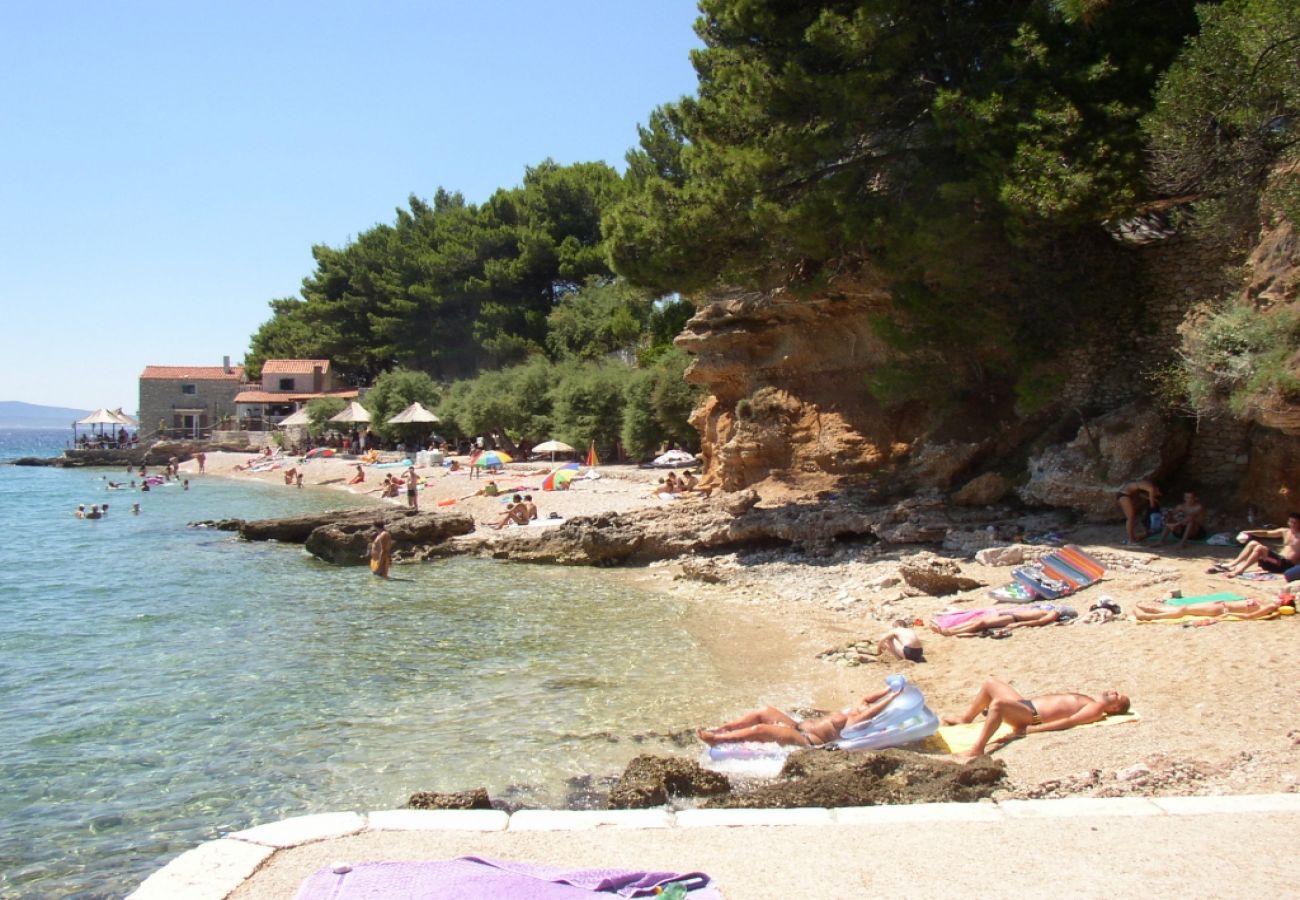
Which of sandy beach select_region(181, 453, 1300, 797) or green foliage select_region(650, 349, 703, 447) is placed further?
green foliage select_region(650, 349, 703, 447)

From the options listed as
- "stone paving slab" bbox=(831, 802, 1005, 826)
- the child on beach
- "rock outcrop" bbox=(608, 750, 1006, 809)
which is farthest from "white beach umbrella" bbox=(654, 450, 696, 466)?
"stone paving slab" bbox=(831, 802, 1005, 826)

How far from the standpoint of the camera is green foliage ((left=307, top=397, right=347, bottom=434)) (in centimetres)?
5738

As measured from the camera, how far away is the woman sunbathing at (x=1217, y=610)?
30.8 ft

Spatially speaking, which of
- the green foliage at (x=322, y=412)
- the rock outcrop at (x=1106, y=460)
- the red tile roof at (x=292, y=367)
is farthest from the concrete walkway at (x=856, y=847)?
the red tile roof at (x=292, y=367)

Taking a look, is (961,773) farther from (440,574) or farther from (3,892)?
(440,574)

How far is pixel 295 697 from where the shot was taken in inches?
402

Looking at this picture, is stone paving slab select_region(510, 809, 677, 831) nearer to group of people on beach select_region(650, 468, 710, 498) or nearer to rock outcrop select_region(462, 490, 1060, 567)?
rock outcrop select_region(462, 490, 1060, 567)

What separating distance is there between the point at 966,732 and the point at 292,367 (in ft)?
217

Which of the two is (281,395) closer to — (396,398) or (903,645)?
(396,398)

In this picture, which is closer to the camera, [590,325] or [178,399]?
[590,325]

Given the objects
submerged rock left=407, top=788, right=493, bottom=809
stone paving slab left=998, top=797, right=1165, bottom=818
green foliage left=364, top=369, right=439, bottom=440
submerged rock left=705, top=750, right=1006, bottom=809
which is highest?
green foliage left=364, top=369, right=439, bottom=440

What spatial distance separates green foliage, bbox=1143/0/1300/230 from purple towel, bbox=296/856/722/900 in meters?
10.2

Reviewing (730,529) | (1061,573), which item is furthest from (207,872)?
(730,529)

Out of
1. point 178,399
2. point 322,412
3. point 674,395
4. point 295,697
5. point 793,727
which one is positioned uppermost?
point 178,399
